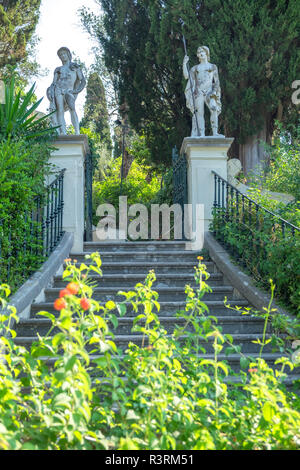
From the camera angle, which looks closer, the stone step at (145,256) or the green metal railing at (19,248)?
the green metal railing at (19,248)

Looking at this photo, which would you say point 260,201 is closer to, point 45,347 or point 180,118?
point 45,347

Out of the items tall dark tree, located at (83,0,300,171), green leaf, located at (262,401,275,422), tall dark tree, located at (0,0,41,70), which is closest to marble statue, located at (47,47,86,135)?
tall dark tree, located at (83,0,300,171)

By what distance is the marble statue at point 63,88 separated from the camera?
6.68 metres

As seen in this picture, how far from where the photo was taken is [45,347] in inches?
81.1

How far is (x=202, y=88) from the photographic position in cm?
690

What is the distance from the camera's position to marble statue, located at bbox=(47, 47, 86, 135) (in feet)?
21.9

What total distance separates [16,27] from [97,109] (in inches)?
179

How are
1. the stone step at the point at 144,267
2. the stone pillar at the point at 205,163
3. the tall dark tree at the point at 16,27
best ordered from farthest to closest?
1. the tall dark tree at the point at 16,27
2. the stone pillar at the point at 205,163
3. the stone step at the point at 144,267

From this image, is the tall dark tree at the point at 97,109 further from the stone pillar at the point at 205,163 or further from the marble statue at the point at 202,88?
the stone pillar at the point at 205,163

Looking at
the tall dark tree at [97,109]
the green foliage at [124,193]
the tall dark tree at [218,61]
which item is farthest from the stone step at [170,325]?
the tall dark tree at [97,109]

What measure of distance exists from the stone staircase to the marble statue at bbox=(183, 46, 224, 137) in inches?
80.9

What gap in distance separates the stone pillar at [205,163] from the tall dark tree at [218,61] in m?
4.27

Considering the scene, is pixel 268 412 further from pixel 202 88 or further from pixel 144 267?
pixel 202 88

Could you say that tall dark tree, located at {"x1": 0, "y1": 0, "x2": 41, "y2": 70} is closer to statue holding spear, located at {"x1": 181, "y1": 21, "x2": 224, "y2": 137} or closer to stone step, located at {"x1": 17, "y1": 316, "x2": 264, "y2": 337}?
statue holding spear, located at {"x1": 181, "y1": 21, "x2": 224, "y2": 137}
